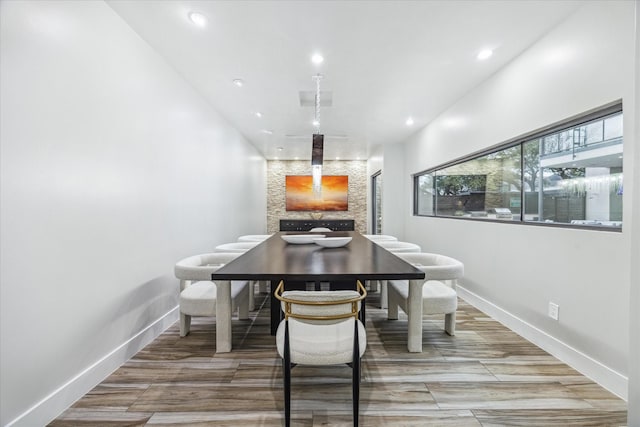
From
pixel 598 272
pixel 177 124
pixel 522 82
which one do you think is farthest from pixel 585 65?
pixel 177 124

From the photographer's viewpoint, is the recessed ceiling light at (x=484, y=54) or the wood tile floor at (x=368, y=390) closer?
the wood tile floor at (x=368, y=390)

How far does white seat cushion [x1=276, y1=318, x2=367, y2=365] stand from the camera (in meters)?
1.45

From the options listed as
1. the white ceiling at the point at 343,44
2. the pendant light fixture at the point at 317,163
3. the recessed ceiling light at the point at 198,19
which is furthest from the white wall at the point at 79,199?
the pendant light fixture at the point at 317,163

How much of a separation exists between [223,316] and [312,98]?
113 inches

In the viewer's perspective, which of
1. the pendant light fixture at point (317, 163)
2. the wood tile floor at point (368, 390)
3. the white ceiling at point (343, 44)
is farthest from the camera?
the pendant light fixture at point (317, 163)

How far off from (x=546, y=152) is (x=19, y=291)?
12.5ft

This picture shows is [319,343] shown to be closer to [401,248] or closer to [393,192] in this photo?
[401,248]

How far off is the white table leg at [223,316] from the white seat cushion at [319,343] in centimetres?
90

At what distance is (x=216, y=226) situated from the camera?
14.1 feet

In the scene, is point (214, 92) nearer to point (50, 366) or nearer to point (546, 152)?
point (50, 366)

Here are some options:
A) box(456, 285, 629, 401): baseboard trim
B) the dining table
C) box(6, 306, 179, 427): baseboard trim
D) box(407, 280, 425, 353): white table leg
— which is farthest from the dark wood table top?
box(456, 285, 629, 401): baseboard trim

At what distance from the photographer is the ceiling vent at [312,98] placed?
3.66 m

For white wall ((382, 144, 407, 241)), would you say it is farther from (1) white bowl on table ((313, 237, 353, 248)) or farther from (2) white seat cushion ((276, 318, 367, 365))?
→ (2) white seat cushion ((276, 318, 367, 365))

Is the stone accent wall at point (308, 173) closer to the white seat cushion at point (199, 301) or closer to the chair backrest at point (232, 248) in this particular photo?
the chair backrest at point (232, 248)
